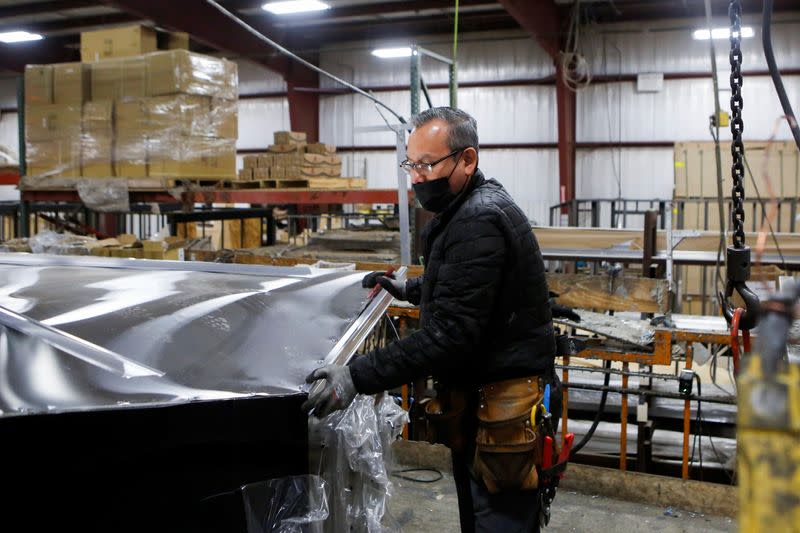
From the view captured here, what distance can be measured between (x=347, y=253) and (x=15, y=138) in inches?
698

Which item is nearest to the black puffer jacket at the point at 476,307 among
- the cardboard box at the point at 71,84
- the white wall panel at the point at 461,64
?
the cardboard box at the point at 71,84

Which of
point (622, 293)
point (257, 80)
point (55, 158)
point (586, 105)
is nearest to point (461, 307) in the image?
point (622, 293)

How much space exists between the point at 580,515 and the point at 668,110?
1345 cm

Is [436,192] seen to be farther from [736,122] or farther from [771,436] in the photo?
[771,436]

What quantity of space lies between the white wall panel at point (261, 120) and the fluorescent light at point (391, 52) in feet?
10.2

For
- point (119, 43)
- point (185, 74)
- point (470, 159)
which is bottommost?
point (470, 159)

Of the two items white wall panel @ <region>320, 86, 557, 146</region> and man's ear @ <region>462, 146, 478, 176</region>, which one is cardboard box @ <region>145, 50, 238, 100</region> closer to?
man's ear @ <region>462, 146, 478, 176</region>

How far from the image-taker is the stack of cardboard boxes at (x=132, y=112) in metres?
7.44

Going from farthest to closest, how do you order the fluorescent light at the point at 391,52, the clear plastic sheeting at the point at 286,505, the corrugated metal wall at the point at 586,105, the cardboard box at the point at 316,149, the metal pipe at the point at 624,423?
the fluorescent light at the point at 391,52 < the corrugated metal wall at the point at 586,105 < the cardboard box at the point at 316,149 < the metal pipe at the point at 624,423 < the clear plastic sheeting at the point at 286,505

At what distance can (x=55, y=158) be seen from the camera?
8.09 m

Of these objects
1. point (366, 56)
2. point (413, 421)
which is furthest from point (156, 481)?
point (366, 56)

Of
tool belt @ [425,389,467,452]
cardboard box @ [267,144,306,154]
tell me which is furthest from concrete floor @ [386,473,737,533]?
cardboard box @ [267,144,306,154]

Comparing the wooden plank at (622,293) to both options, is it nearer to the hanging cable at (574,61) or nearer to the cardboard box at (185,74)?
the cardboard box at (185,74)

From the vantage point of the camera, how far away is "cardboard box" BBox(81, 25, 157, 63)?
7809 mm
